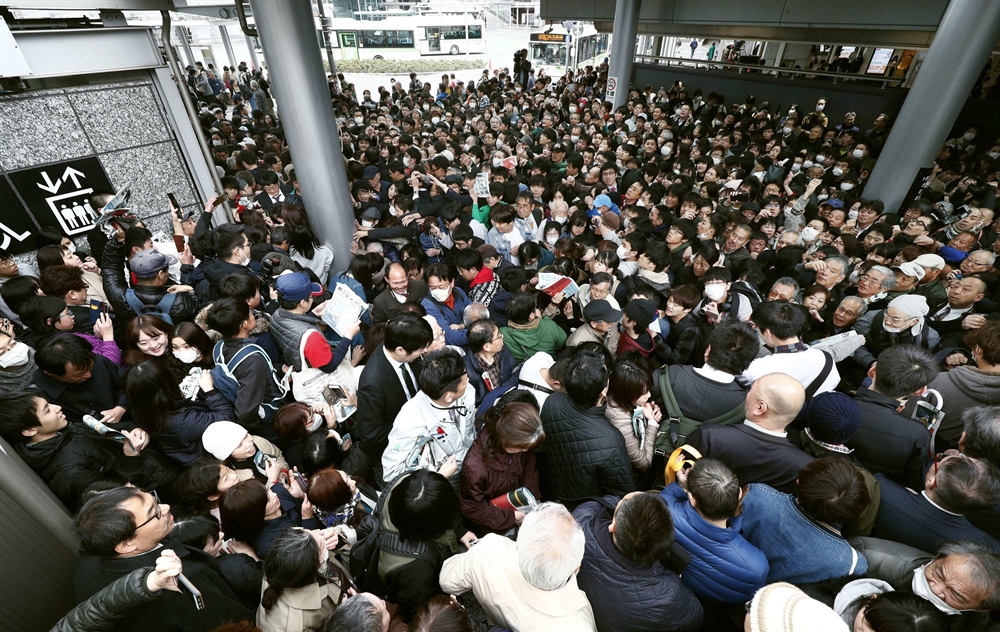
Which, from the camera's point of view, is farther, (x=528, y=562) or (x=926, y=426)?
(x=926, y=426)

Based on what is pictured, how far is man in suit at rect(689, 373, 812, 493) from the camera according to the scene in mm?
2088

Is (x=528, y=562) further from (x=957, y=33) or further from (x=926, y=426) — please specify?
(x=957, y=33)

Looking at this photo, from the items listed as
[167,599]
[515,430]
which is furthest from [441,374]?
[167,599]

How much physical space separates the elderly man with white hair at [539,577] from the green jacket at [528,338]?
63.8 inches

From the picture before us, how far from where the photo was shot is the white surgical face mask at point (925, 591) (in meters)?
1.53

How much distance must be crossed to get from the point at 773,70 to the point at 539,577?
16677mm

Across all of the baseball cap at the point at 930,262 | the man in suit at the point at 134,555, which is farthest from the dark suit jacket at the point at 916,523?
the baseball cap at the point at 930,262

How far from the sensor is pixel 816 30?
11.6 metres

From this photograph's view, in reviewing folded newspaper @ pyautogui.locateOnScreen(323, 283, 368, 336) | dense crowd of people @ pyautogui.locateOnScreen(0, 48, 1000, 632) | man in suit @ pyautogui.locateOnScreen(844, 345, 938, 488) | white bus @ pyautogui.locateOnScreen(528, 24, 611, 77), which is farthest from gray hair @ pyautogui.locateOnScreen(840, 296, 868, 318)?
white bus @ pyautogui.locateOnScreen(528, 24, 611, 77)

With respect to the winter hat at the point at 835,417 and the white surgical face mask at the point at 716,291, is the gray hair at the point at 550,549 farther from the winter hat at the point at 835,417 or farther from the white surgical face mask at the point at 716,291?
the white surgical face mask at the point at 716,291

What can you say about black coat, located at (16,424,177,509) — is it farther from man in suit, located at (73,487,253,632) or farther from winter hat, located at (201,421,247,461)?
man in suit, located at (73,487,253,632)

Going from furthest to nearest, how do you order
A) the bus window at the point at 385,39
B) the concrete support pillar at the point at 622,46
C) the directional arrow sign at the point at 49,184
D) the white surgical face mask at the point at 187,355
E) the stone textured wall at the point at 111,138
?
1. the bus window at the point at 385,39
2. the concrete support pillar at the point at 622,46
3. the directional arrow sign at the point at 49,184
4. the stone textured wall at the point at 111,138
5. the white surgical face mask at the point at 187,355

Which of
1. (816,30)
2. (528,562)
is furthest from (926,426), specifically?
(816,30)

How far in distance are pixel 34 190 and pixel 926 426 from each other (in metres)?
7.28
